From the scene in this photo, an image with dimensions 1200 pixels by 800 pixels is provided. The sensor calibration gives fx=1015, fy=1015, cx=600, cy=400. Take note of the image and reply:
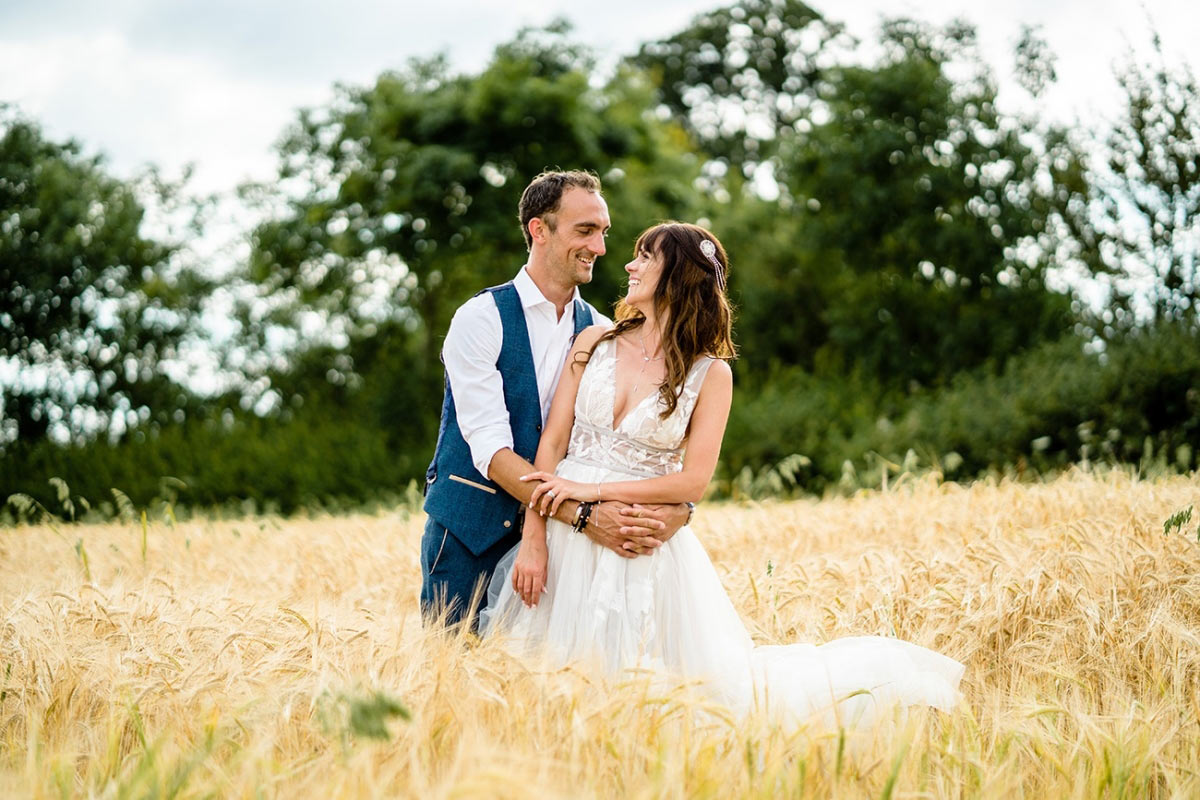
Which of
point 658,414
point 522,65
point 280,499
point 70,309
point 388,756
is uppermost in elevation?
point 522,65

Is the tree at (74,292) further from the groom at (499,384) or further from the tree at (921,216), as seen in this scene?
the groom at (499,384)

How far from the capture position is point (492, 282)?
17.2 metres

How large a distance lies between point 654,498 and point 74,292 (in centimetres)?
1866

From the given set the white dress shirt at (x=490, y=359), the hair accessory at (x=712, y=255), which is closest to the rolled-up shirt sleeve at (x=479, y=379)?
the white dress shirt at (x=490, y=359)

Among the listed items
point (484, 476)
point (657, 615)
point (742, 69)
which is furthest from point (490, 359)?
point (742, 69)

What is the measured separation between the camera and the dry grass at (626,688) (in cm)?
221

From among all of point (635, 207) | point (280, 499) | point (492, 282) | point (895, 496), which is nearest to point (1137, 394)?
point (895, 496)

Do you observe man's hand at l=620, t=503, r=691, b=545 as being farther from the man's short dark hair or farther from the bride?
the man's short dark hair

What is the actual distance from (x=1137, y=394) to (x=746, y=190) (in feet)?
45.8

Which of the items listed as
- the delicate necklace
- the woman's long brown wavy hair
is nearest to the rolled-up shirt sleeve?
the delicate necklace

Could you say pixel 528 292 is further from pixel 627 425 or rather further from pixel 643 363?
pixel 627 425

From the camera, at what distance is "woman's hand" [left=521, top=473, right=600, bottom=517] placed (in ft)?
11.4

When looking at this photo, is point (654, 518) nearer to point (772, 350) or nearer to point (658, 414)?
point (658, 414)

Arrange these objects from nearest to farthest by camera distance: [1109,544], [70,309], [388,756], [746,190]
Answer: [388,756]
[1109,544]
[70,309]
[746,190]
